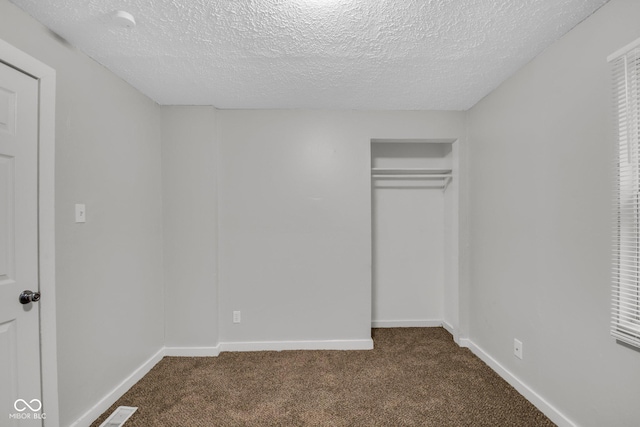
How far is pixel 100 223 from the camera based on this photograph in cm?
199

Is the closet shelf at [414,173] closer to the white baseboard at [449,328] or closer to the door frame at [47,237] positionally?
the white baseboard at [449,328]

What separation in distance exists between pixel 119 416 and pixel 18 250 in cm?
121

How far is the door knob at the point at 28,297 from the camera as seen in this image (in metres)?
1.45

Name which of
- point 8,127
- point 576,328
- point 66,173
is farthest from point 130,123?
point 576,328

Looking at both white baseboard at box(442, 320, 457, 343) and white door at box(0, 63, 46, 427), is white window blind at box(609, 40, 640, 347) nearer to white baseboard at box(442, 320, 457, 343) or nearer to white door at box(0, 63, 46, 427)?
white baseboard at box(442, 320, 457, 343)

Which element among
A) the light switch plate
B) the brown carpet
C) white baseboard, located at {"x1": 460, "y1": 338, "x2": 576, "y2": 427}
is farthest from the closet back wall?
the light switch plate

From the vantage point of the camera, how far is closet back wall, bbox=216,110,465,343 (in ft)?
9.23

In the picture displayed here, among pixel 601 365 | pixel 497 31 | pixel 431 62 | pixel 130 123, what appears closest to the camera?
pixel 601 365

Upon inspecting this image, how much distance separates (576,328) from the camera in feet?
5.45

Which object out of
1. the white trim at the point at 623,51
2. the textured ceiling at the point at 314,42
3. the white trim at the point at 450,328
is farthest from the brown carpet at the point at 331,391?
the textured ceiling at the point at 314,42

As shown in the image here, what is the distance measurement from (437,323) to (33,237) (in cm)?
357

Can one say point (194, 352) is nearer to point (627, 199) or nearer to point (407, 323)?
point (407, 323)

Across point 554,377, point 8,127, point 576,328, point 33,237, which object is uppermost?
point 8,127

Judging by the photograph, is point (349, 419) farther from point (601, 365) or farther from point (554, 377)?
point (601, 365)
